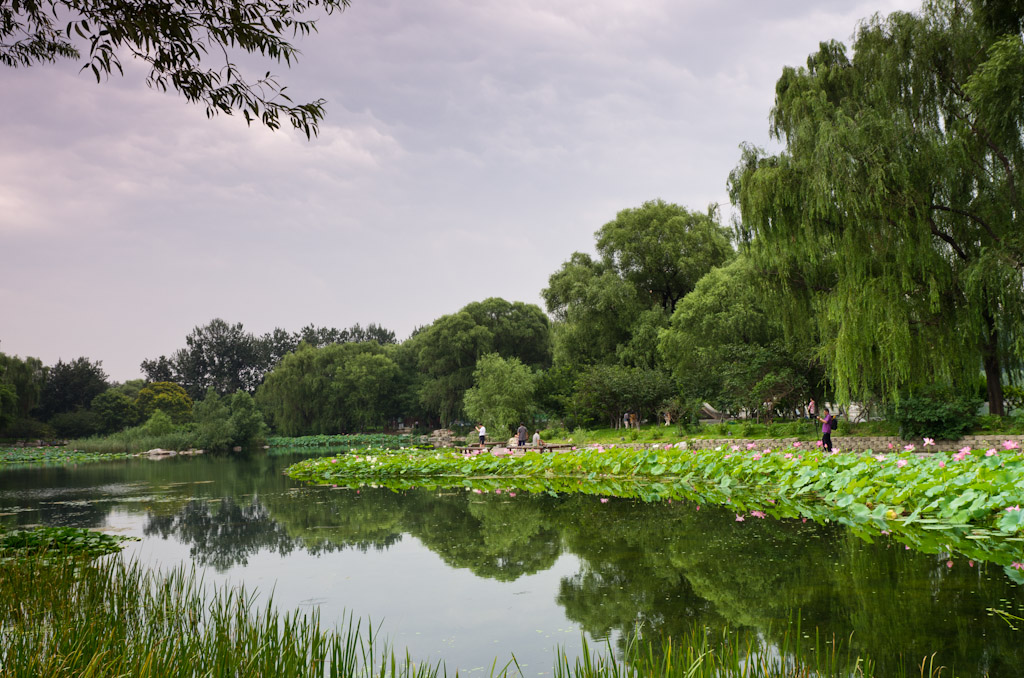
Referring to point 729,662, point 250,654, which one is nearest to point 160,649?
point 250,654

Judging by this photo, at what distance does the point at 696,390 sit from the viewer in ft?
78.7

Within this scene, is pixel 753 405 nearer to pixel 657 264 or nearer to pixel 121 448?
pixel 657 264

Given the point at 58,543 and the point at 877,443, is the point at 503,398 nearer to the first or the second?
the point at 877,443

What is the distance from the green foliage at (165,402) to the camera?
56.4 meters

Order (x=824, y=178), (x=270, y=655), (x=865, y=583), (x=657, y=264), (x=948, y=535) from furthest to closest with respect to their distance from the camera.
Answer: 1. (x=657, y=264)
2. (x=824, y=178)
3. (x=948, y=535)
4. (x=865, y=583)
5. (x=270, y=655)

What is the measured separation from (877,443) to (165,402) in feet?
194

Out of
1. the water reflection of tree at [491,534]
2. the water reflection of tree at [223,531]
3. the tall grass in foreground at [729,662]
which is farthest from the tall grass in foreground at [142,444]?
the tall grass in foreground at [729,662]

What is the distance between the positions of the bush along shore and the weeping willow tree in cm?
205

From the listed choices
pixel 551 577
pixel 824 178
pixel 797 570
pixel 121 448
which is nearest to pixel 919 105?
pixel 824 178

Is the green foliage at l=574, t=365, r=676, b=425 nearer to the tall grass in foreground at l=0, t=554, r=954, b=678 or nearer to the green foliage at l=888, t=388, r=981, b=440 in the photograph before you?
the green foliage at l=888, t=388, r=981, b=440

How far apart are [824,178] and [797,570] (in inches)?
351

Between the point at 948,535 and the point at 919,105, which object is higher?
the point at 919,105

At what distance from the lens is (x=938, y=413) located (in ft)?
45.2

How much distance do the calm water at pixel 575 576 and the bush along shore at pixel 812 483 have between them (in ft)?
2.24
